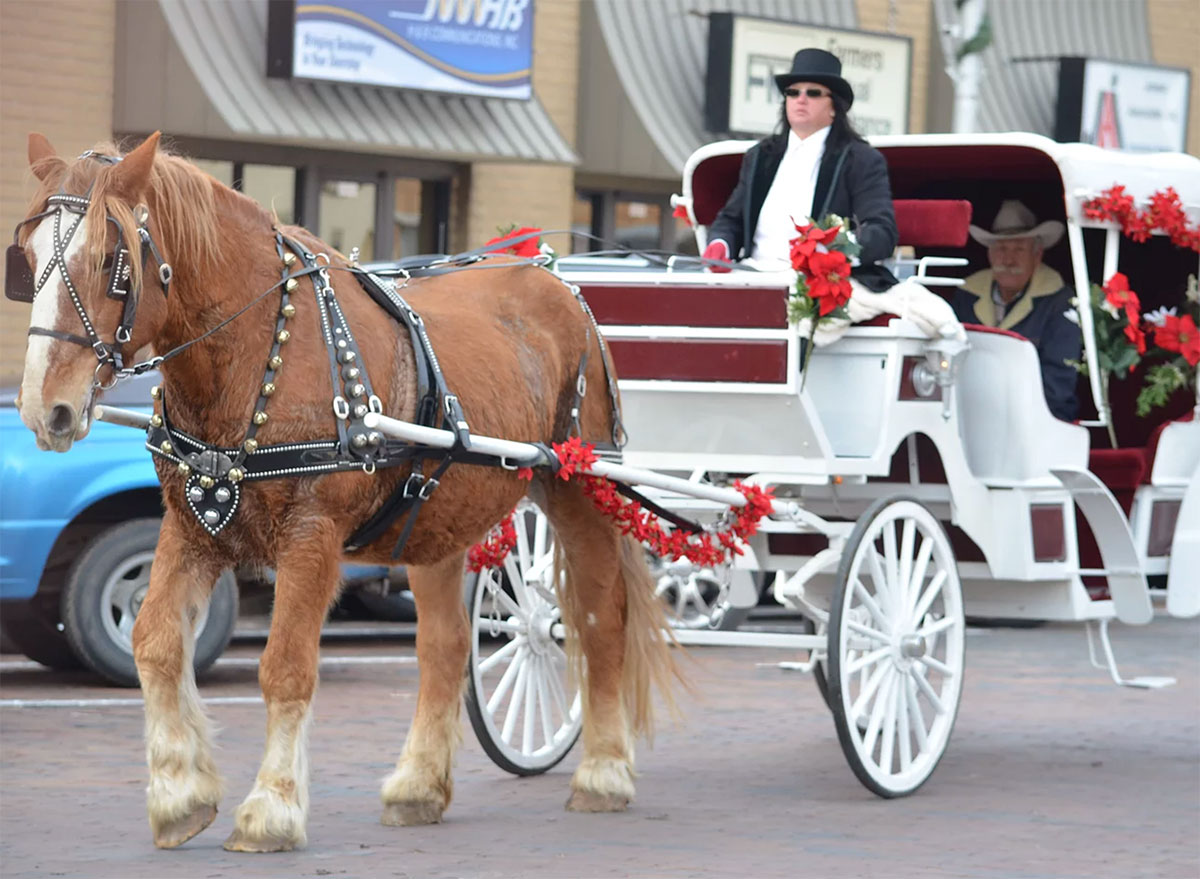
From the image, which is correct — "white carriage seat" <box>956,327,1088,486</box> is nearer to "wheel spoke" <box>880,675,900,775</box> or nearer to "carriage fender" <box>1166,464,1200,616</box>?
"carriage fender" <box>1166,464,1200,616</box>

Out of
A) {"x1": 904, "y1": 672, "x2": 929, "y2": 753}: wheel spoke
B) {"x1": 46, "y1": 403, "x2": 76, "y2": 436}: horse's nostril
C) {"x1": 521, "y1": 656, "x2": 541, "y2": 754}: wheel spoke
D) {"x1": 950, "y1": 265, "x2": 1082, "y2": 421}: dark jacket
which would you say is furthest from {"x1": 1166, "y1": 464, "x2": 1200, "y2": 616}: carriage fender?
{"x1": 46, "y1": 403, "x2": 76, "y2": 436}: horse's nostril

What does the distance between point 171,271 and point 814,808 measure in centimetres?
303

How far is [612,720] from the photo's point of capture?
24.2 ft

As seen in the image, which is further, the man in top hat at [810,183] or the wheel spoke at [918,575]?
the man in top hat at [810,183]

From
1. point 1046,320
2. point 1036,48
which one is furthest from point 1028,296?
point 1036,48

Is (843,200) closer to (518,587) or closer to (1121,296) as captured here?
(1121,296)

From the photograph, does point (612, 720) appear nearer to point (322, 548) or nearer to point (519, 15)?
point (322, 548)

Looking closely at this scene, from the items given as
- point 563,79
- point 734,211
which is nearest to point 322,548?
point 734,211

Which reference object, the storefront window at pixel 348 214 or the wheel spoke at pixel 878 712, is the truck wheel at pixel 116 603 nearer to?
the wheel spoke at pixel 878 712

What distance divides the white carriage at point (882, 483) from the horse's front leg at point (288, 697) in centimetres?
145

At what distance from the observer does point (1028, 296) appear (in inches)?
365

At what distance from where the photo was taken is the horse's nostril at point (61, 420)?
5.43 metres

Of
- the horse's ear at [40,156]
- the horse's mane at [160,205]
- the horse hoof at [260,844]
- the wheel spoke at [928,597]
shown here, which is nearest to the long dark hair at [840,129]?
the wheel spoke at [928,597]

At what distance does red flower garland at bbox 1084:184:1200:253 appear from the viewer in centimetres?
839
